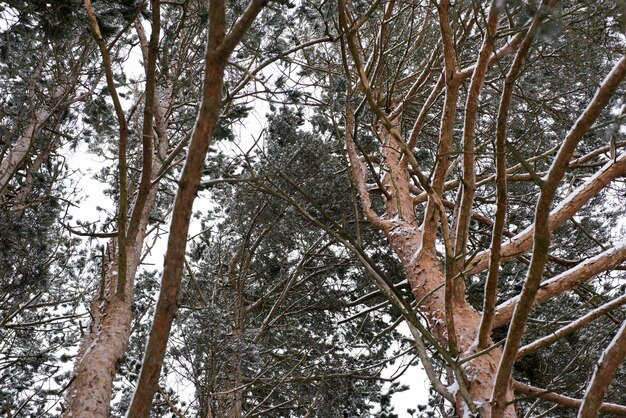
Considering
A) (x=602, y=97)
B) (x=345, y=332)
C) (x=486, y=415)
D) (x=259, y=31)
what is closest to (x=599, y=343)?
(x=345, y=332)

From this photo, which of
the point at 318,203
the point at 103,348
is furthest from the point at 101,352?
the point at 318,203

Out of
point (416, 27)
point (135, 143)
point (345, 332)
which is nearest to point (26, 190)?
point (135, 143)

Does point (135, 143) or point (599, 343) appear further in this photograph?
point (135, 143)

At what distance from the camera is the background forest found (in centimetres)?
310

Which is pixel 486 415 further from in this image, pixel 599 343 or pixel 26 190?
pixel 26 190

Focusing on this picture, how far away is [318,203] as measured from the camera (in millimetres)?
4195

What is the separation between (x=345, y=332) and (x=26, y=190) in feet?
14.3

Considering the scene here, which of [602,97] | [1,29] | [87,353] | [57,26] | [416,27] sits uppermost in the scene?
[416,27]

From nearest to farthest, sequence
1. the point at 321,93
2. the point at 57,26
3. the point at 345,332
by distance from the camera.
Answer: the point at 57,26 < the point at 321,93 < the point at 345,332

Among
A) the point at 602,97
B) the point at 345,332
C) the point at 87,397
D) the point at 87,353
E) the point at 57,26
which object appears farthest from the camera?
the point at 345,332

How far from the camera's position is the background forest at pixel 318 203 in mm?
3096

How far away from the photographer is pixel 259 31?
5996 millimetres

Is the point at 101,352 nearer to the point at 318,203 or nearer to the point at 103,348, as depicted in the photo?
the point at 103,348

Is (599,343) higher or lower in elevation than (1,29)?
lower
